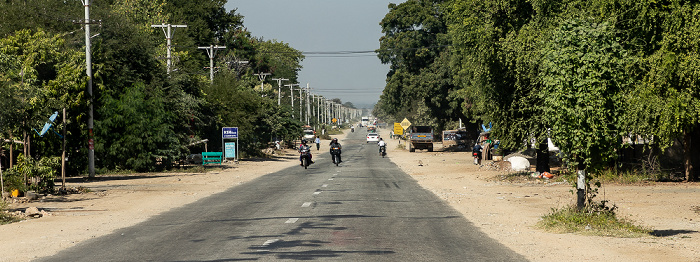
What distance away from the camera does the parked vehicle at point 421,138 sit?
7606cm

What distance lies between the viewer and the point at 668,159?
3303cm

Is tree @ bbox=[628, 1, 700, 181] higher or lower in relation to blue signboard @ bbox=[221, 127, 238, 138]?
higher

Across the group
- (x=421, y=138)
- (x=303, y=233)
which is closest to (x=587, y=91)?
(x=303, y=233)

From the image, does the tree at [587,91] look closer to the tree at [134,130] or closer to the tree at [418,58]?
the tree at [134,130]

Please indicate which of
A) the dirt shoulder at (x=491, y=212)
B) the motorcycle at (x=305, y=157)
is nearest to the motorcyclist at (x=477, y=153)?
the motorcycle at (x=305, y=157)

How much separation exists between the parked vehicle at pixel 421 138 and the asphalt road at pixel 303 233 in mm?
52554

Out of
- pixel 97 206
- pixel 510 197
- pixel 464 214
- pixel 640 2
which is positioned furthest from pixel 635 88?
pixel 97 206

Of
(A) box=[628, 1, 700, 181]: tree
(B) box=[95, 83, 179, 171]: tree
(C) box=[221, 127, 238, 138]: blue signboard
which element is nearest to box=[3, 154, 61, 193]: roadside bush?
(B) box=[95, 83, 179, 171]: tree

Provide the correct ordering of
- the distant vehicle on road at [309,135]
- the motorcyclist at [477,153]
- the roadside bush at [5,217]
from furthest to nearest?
the distant vehicle on road at [309,135], the motorcyclist at [477,153], the roadside bush at [5,217]

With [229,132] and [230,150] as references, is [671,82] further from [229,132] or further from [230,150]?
[230,150]

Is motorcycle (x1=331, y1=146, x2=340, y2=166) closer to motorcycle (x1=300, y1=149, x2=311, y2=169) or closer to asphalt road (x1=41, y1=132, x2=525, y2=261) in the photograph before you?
motorcycle (x1=300, y1=149, x2=311, y2=169)

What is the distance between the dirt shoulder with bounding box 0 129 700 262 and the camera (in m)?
12.6

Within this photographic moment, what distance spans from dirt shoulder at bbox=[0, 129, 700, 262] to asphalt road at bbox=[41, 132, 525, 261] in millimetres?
648

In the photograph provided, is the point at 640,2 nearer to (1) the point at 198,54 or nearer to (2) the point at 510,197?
(2) the point at 510,197
